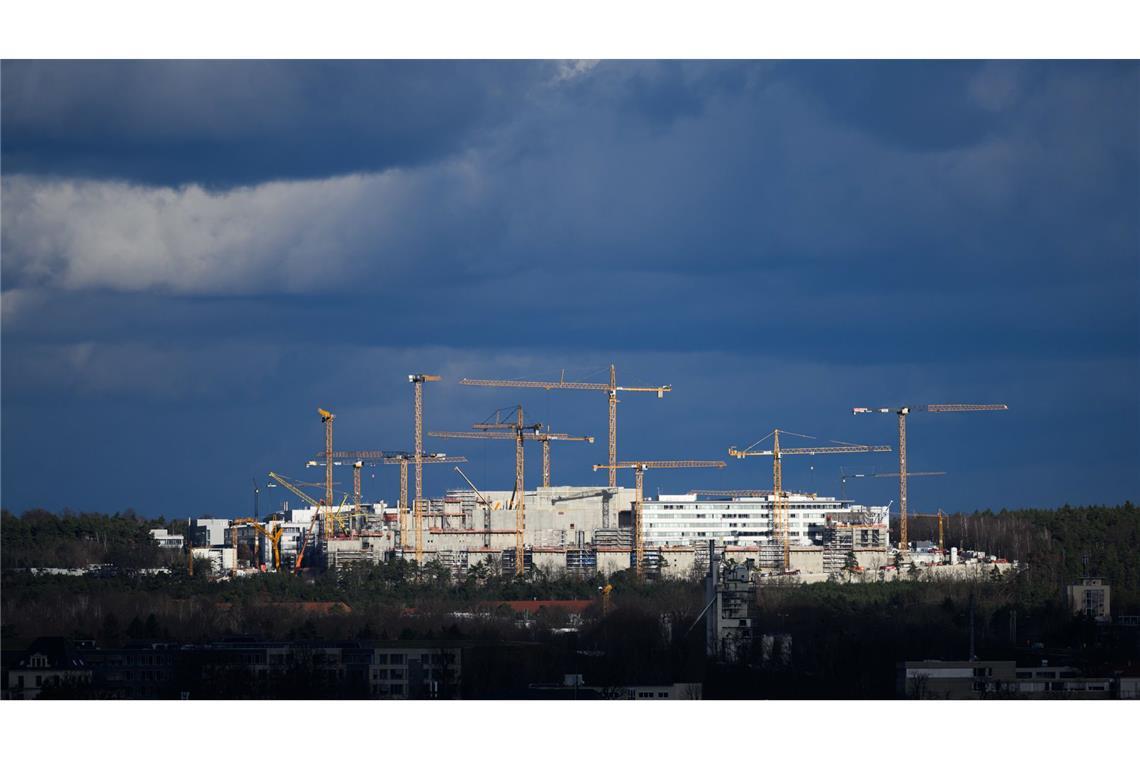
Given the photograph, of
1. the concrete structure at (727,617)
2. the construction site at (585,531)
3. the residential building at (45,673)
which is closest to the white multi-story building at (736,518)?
the construction site at (585,531)

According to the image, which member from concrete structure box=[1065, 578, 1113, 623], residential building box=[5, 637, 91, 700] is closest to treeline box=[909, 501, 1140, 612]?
concrete structure box=[1065, 578, 1113, 623]

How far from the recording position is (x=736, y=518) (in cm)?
A: 11488

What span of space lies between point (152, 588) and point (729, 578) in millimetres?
23999

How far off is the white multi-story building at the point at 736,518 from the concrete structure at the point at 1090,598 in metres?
35.9

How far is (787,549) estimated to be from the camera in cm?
9712

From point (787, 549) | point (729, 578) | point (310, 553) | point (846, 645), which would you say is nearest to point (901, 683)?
point (846, 645)

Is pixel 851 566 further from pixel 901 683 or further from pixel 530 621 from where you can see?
pixel 901 683

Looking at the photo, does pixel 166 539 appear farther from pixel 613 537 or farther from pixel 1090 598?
pixel 1090 598

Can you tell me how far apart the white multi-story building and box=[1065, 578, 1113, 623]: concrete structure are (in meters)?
35.9

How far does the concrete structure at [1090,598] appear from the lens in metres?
70.1

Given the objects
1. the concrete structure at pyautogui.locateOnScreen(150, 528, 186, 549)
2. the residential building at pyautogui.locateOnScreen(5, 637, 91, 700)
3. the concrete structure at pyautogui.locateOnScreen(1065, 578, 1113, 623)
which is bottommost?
the residential building at pyautogui.locateOnScreen(5, 637, 91, 700)

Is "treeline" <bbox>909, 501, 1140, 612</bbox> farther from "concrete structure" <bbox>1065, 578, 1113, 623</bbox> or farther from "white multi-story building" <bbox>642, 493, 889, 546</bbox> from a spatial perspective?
"white multi-story building" <bbox>642, 493, 889, 546</bbox>

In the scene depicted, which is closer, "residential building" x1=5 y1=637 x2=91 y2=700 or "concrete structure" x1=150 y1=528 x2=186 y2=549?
"residential building" x1=5 y1=637 x2=91 y2=700

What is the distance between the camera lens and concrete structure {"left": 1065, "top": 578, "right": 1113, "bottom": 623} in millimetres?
70062
